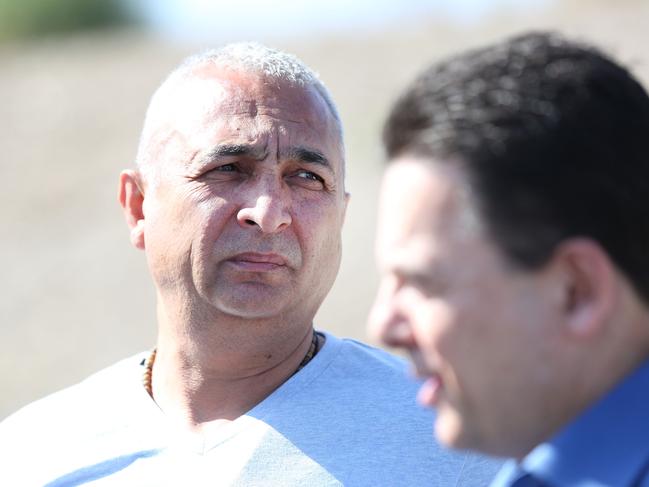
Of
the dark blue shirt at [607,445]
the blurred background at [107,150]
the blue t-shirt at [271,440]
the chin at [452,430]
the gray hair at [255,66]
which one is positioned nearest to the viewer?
the dark blue shirt at [607,445]

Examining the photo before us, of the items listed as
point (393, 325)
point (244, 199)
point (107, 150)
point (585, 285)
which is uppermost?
point (585, 285)

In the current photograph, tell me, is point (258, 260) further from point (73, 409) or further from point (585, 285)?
point (585, 285)

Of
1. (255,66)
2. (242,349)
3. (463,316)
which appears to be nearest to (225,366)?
(242,349)

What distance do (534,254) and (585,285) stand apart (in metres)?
0.09

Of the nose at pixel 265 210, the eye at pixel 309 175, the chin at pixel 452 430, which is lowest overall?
the nose at pixel 265 210

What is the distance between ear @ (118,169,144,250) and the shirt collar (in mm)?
1830

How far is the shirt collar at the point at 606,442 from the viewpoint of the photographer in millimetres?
1522

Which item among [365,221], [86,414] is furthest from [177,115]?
[365,221]

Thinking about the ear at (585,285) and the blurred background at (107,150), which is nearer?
the ear at (585,285)

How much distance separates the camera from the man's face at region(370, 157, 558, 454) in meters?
1.56

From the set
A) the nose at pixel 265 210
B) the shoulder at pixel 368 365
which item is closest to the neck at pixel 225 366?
the shoulder at pixel 368 365

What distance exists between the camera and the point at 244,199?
2836 millimetres

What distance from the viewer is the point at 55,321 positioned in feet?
44.2

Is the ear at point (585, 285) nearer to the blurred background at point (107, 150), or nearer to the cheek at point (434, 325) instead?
the cheek at point (434, 325)
